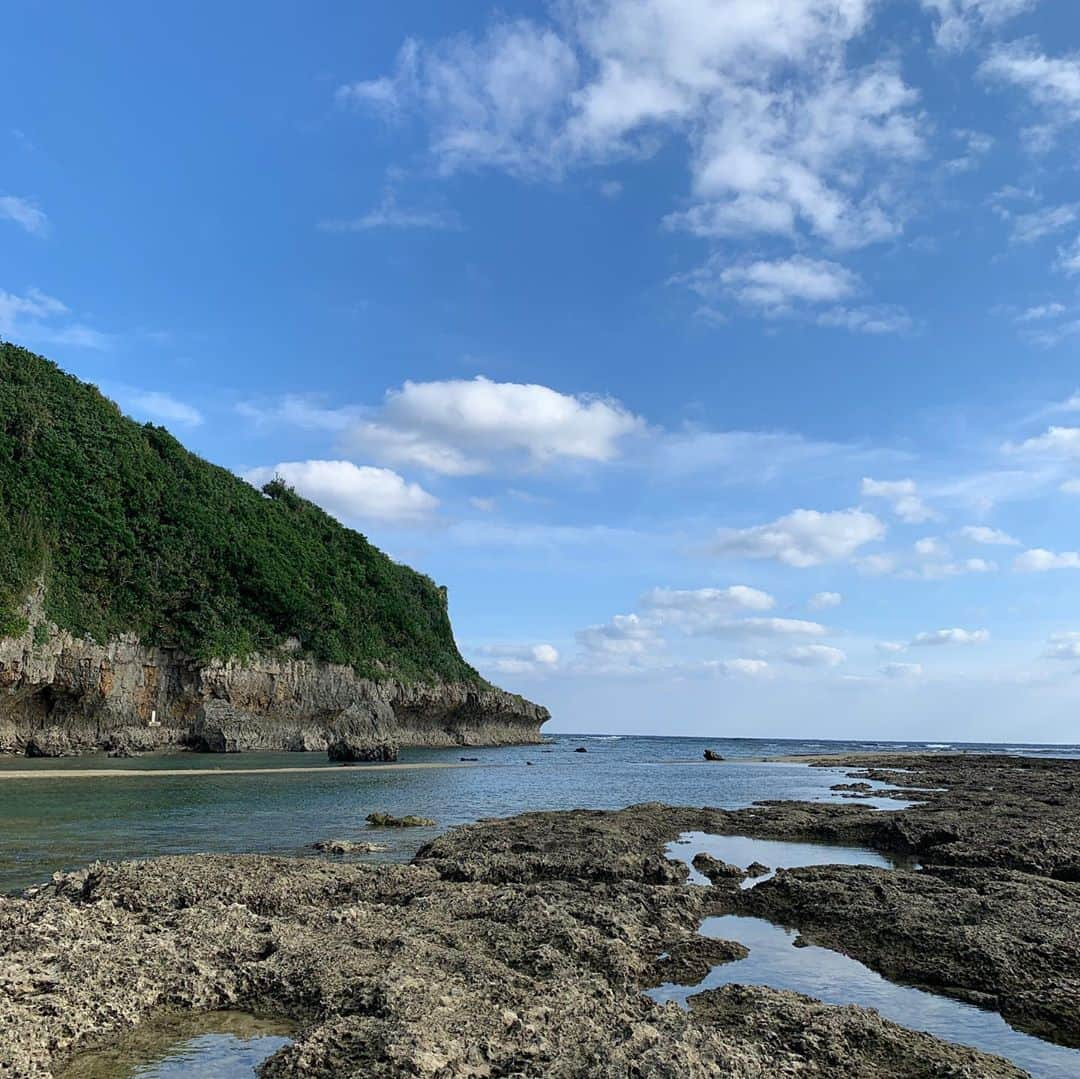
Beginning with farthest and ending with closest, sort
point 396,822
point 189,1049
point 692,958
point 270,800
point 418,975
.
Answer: point 270,800 → point 396,822 → point 692,958 → point 418,975 → point 189,1049

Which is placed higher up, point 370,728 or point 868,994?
point 868,994

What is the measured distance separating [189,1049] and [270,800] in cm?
2349

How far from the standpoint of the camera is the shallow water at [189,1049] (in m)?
6.02

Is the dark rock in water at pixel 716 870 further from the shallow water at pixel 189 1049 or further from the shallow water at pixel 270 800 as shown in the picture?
the shallow water at pixel 189 1049

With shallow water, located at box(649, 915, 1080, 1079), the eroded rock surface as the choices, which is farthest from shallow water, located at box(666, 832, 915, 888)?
shallow water, located at box(649, 915, 1080, 1079)

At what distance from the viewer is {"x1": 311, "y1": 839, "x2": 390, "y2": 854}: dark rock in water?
665 inches

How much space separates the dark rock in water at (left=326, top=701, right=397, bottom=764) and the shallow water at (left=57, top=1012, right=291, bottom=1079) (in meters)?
50.5

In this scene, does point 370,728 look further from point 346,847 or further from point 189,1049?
point 189,1049

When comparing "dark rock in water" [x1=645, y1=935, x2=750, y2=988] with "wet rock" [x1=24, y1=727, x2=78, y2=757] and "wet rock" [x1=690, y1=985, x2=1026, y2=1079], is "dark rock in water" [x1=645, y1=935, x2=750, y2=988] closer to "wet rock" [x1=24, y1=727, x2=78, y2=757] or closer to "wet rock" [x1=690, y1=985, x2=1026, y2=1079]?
"wet rock" [x1=690, y1=985, x2=1026, y2=1079]

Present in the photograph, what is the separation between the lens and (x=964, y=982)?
819 centimetres

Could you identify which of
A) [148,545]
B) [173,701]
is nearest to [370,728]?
[173,701]

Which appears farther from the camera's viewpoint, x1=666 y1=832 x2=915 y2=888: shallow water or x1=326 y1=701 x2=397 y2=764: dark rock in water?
x1=326 y1=701 x2=397 y2=764: dark rock in water

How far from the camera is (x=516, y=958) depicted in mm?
8367

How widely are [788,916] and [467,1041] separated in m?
6.63
